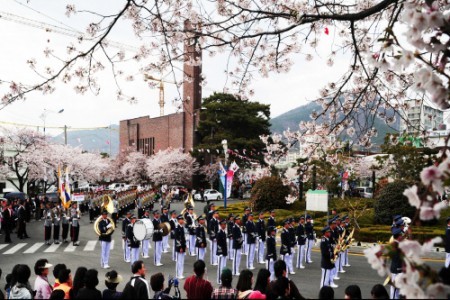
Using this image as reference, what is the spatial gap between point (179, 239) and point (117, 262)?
10.0ft

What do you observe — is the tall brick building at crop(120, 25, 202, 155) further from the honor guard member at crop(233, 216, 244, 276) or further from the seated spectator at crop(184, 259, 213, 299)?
the seated spectator at crop(184, 259, 213, 299)

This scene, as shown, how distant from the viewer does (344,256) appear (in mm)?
15258

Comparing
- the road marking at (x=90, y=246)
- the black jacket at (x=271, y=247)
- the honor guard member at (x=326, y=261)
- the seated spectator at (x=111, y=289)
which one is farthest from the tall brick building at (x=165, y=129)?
the seated spectator at (x=111, y=289)

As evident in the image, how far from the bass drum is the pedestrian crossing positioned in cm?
495

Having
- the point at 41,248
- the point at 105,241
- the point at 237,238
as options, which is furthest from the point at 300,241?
the point at 41,248

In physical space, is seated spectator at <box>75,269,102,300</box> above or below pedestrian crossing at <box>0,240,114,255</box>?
above

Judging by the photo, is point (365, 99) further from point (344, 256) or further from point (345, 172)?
point (345, 172)

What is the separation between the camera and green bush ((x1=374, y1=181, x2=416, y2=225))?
67.2ft

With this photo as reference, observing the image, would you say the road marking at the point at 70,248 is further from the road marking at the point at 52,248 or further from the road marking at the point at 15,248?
the road marking at the point at 15,248

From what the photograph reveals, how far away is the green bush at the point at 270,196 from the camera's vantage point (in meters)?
27.9

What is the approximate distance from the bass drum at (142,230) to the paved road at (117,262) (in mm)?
1241

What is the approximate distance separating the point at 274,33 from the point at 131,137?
69.9 m

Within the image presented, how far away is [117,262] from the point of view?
16.1 meters

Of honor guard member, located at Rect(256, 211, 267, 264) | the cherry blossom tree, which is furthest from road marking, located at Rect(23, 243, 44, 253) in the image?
the cherry blossom tree
